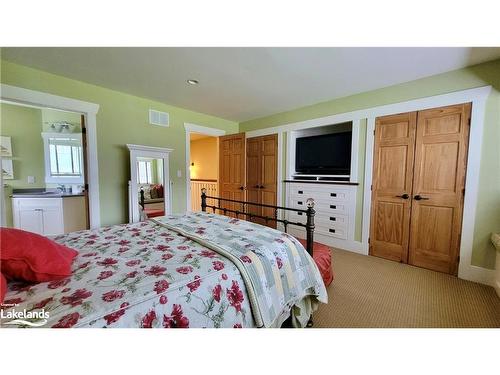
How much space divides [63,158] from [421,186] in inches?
218

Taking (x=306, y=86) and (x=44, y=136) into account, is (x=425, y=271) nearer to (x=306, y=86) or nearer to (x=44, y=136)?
(x=306, y=86)

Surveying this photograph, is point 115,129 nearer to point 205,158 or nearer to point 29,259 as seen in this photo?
point 29,259

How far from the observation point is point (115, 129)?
285 centimetres

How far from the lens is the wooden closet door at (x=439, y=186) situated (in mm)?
2197

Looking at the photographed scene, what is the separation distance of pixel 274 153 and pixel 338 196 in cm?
138

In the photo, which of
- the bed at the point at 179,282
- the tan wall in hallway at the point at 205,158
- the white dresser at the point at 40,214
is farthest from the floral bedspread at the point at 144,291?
the tan wall in hallway at the point at 205,158

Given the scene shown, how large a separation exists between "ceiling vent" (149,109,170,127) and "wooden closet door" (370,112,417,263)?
10.3 feet

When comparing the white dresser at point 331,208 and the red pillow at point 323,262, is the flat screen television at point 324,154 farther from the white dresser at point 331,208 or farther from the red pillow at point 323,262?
the red pillow at point 323,262

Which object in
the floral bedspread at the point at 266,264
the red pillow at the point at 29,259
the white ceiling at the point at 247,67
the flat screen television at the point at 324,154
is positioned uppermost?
the white ceiling at the point at 247,67

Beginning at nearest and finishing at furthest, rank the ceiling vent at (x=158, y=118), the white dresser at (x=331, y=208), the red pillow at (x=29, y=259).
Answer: the red pillow at (x=29, y=259)
the white dresser at (x=331, y=208)
the ceiling vent at (x=158, y=118)

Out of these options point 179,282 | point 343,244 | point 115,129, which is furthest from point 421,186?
point 115,129

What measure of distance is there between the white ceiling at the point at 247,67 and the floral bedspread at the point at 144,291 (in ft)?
5.73

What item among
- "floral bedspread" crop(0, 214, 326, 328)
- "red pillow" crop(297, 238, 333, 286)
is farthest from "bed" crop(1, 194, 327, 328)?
"red pillow" crop(297, 238, 333, 286)
